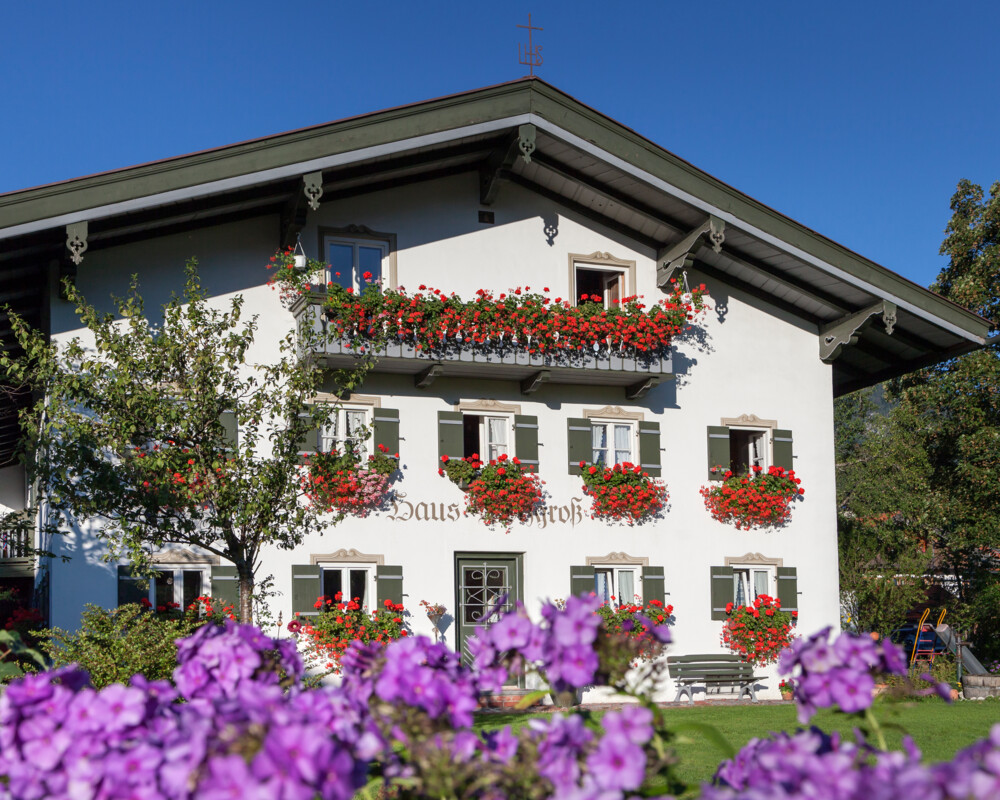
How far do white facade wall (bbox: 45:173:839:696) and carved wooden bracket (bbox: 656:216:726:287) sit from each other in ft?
0.75

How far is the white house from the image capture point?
13.7 meters

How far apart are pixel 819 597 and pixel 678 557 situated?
2542mm

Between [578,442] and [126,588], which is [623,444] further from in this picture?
[126,588]

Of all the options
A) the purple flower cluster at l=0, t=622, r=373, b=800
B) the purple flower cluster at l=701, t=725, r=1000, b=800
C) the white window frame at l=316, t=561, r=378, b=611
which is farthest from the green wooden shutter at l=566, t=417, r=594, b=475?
the purple flower cluster at l=701, t=725, r=1000, b=800

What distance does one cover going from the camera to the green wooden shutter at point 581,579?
1573 centimetres

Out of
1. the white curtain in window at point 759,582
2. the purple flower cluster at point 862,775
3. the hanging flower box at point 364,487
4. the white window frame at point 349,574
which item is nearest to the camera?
the purple flower cluster at point 862,775

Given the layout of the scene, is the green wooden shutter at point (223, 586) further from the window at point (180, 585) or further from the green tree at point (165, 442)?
the green tree at point (165, 442)

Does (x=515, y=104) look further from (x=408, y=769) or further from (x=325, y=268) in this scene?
(x=408, y=769)

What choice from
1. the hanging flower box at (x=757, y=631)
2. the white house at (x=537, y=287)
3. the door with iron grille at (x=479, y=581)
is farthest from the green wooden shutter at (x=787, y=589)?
the door with iron grille at (x=479, y=581)

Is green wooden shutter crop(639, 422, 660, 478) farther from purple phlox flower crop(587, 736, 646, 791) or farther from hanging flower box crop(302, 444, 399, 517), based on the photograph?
purple phlox flower crop(587, 736, 646, 791)

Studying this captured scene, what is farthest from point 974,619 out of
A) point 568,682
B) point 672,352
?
point 568,682

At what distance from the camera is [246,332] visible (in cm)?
1049

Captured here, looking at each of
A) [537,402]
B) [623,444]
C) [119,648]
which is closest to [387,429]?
[537,402]

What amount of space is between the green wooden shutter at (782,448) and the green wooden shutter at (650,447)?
2.06 m
